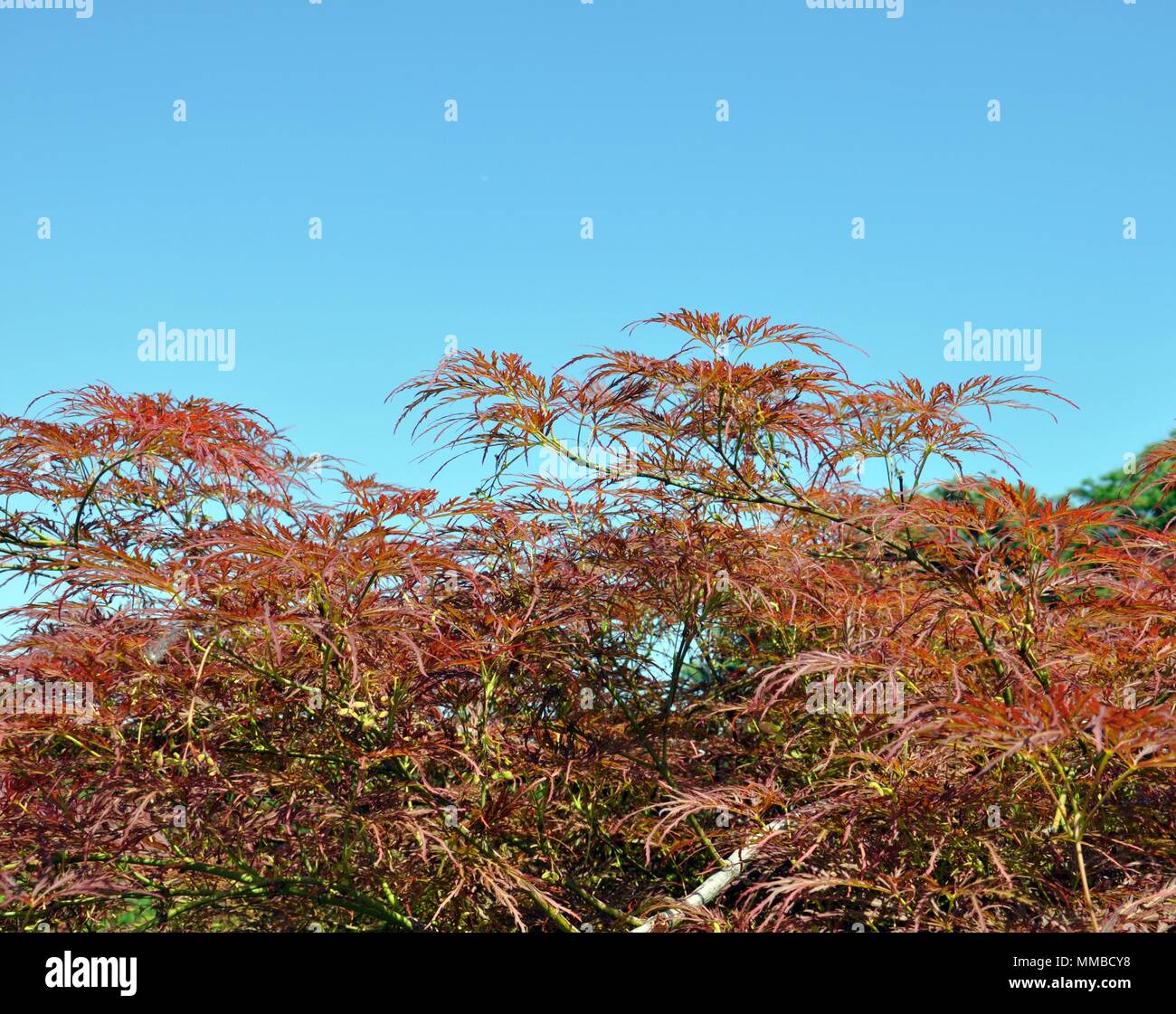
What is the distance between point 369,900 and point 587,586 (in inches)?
46.4

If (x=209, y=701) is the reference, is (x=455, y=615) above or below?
above

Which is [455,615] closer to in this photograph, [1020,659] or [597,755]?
[597,755]

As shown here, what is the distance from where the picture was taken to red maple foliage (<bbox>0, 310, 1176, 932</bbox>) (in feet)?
9.09

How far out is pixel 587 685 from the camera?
354cm

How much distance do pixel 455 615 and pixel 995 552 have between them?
61.3 inches

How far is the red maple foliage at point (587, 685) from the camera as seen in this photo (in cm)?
277

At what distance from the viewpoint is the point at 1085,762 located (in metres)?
2.72

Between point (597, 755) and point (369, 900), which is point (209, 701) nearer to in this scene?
point (369, 900)
